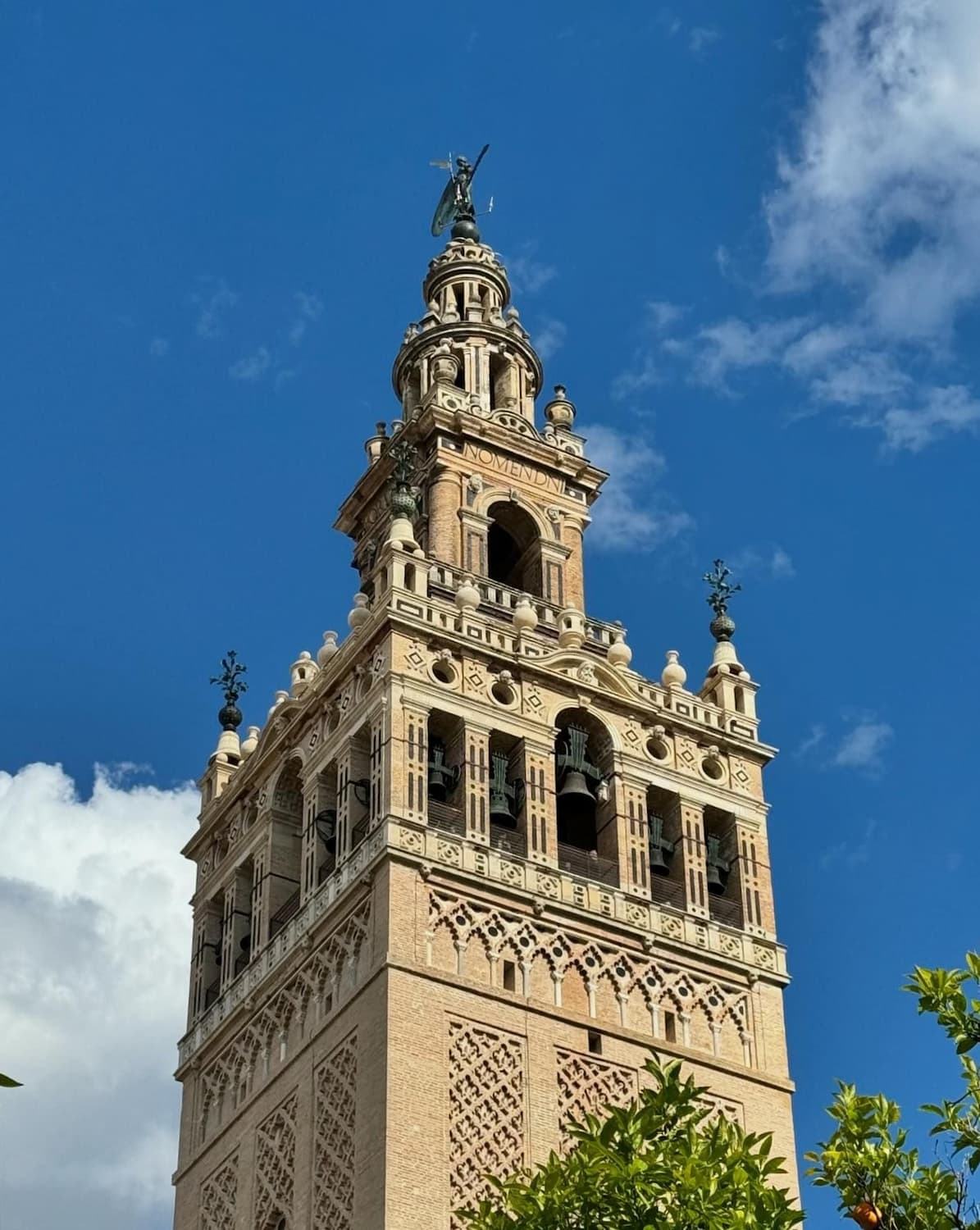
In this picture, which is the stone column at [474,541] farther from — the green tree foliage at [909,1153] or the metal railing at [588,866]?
the green tree foliage at [909,1153]

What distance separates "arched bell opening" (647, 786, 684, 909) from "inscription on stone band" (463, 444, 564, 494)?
27.8 feet

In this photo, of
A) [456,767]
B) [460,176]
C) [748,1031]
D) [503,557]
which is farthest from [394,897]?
[460,176]

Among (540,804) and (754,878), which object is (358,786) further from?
(754,878)

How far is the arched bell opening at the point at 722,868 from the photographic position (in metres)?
46.8

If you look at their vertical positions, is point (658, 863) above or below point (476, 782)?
below

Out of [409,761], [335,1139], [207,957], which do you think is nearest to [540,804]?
[409,761]

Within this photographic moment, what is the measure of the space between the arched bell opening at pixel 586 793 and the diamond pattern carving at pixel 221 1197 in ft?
25.1

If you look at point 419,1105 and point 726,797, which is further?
point 726,797

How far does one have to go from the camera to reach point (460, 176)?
61969 mm

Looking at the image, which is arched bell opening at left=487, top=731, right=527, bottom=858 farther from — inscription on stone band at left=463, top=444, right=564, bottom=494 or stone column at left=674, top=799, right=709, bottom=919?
inscription on stone band at left=463, top=444, right=564, bottom=494

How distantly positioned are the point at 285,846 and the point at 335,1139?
7.47m

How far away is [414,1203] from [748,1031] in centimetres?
814

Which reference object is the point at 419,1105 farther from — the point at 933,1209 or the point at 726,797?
the point at 933,1209

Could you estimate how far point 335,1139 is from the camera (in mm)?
41312
